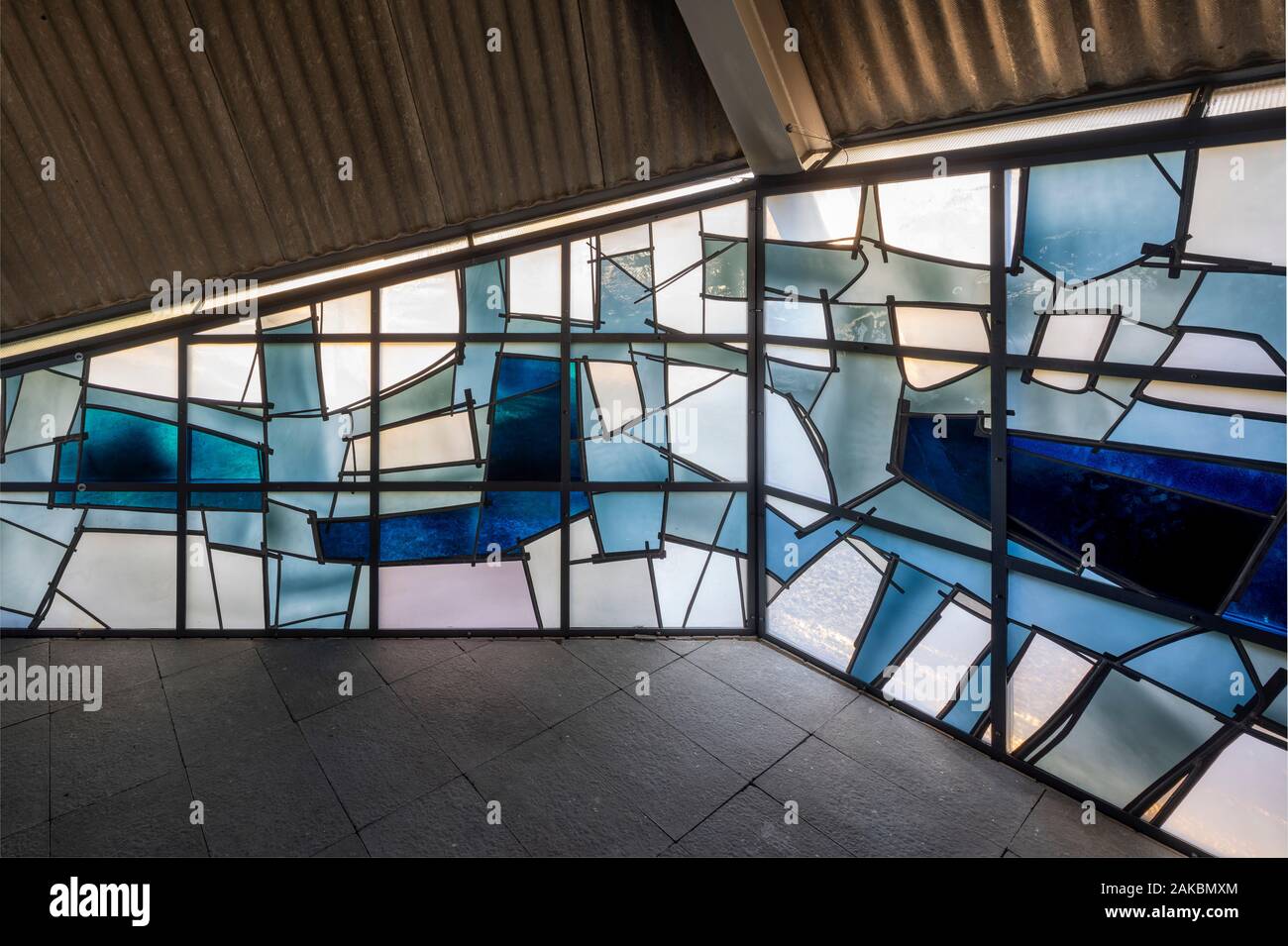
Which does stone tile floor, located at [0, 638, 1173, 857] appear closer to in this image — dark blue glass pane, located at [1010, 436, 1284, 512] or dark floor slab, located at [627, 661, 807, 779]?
dark floor slab, located at [627, 661, 807, 779]

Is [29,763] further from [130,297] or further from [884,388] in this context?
[884,388]

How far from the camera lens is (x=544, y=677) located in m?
4.68

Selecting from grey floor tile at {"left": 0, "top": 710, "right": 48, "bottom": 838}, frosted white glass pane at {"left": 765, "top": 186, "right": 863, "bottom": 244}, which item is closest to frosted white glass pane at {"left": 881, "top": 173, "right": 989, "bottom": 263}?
frosted white glass pane at {"left": 765, "top": 186, "right": 863, "bottom": 244}

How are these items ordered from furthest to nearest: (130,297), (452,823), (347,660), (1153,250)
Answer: (347,660) → (130,297) → (452,823) → (1153,250)

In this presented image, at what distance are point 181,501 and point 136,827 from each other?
260 centimetres

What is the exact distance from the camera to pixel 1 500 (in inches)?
199

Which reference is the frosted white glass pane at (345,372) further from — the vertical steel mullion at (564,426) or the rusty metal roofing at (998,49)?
the rusty metal roofing at (998,49)

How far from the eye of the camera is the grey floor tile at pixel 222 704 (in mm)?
4012

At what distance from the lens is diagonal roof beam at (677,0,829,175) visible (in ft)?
11.1

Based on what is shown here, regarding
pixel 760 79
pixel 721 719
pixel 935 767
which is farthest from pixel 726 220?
pixel 935 767

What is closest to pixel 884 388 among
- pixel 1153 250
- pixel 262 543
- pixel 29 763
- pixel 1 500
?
pixel 1153 250

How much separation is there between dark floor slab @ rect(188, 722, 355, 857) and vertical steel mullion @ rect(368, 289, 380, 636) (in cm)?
130

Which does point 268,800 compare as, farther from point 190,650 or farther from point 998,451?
point 998,451

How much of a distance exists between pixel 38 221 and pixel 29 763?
3.17m
